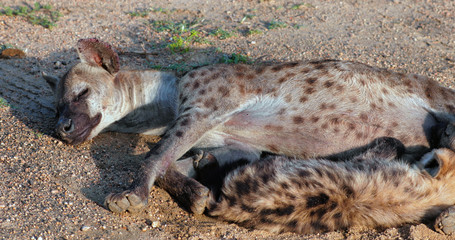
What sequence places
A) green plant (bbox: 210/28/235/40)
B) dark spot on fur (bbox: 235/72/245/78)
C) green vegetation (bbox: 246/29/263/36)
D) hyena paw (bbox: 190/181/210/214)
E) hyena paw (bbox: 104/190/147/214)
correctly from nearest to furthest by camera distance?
hyena paw (bbox: 104/190/147/214) < hyena paw (bbox: 190/181/210/214) < dark spot on fur (bbox: 235/72/245/78) < green plant (bbox: 210/28/235/40) < green vegetation (bbox: 246/29/263/36)

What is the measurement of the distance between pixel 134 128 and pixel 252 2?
3.08 metres

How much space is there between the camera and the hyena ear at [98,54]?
13.7 feet

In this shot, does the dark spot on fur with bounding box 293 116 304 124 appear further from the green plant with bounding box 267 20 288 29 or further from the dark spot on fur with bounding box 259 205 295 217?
the green plant with bounding box 267 20 288 29

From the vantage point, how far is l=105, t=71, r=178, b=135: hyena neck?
4.26m

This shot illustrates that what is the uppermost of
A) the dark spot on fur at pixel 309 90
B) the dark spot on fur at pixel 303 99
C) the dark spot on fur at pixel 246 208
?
the dark spot on fur at pixel 309 90

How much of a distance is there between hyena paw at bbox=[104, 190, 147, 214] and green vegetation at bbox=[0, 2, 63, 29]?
3380 mm

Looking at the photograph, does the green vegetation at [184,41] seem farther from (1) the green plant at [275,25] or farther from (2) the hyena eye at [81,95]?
(2) the hyena eye at [81,95]

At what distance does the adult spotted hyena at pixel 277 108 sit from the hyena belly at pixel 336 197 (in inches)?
24.0

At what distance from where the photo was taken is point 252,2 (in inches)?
263

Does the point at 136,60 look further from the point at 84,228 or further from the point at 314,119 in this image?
the point at 84,228

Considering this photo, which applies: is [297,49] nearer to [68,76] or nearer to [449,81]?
[449,81]

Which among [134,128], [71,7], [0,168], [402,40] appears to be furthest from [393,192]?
[71,7]

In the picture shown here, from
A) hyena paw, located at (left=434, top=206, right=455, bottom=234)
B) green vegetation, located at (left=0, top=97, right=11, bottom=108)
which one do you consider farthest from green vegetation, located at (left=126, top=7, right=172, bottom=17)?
hyena paw, located at (left=434, top=206, right=455, bottom=234)

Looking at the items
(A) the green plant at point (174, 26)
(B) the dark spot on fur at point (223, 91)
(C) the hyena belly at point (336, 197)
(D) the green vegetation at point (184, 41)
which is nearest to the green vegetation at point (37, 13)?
(A) the green plant at point (174, 26)
